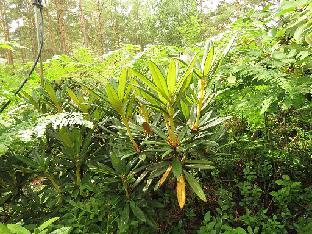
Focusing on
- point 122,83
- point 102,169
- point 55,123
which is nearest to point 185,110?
point 122,83

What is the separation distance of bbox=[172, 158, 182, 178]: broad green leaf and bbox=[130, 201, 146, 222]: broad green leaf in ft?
1.58

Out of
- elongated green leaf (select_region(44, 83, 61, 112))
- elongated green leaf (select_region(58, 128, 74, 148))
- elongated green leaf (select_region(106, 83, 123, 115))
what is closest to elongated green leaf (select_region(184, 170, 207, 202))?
elongated green leaf (select_region(106, 83, 123, 115))

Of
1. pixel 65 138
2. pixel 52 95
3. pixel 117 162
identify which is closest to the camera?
pixel 117 162

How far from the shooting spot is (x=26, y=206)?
2693mm

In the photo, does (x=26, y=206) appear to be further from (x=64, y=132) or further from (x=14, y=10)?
(x=14, y=10)

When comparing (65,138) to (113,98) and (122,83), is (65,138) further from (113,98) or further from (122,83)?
(122,83)

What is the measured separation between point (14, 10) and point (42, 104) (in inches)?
1018

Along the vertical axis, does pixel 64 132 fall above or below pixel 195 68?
below

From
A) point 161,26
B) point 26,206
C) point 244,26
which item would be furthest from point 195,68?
point 161,26

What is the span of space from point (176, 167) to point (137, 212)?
0.52 metres

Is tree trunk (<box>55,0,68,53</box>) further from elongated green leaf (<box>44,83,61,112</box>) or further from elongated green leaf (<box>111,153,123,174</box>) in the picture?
elongated green leaf (<box>111,153,123,174</box>)

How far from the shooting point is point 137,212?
2.27 m

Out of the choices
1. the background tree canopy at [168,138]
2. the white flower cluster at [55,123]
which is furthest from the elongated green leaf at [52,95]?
the white flower cluster at [55,123]

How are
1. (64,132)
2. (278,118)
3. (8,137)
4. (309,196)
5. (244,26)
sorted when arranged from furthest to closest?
(278,118) → (309,196) → (244,26) → (64,132) → (8,137)
